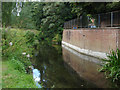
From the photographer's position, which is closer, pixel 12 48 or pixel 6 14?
pixel 12 48

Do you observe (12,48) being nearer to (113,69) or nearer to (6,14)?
(113,69)

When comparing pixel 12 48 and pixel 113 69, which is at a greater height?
pixel 12 48

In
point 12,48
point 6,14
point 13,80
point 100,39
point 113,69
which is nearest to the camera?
point 13,80

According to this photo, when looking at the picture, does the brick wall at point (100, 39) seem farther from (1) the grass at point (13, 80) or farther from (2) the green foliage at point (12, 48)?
(1) the grass at point (13, 80)

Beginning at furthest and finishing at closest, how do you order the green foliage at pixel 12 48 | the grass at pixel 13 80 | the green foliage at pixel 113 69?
1. the green foliage at pixel 12 48
2. the green foliage at pixel 113 69
3. the grass at pixel 13 80

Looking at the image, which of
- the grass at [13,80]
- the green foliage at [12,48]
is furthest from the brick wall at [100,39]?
the grass at [13,80]

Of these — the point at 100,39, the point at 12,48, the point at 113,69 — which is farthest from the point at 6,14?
the point at 113,69

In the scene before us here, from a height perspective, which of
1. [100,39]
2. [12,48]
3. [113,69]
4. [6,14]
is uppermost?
[6,14]

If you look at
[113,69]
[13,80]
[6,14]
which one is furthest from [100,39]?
[6,14]

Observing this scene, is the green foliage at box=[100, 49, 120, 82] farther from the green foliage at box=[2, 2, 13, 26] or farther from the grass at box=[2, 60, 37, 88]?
the green foliage at box=[2, 2, 13, 26]

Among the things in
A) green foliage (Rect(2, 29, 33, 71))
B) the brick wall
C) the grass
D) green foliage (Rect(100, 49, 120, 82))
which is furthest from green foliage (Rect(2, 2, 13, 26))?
green foliage (Rect(100, 49, 120, 82))

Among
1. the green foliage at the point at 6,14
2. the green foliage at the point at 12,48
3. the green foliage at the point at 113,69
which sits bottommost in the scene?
the green foliage at the point at 113,69

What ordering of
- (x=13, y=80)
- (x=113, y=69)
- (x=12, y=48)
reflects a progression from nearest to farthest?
(x=13, y=80) → (x=113, y=69) → (x=12, y=48)

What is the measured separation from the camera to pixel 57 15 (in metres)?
36.8
